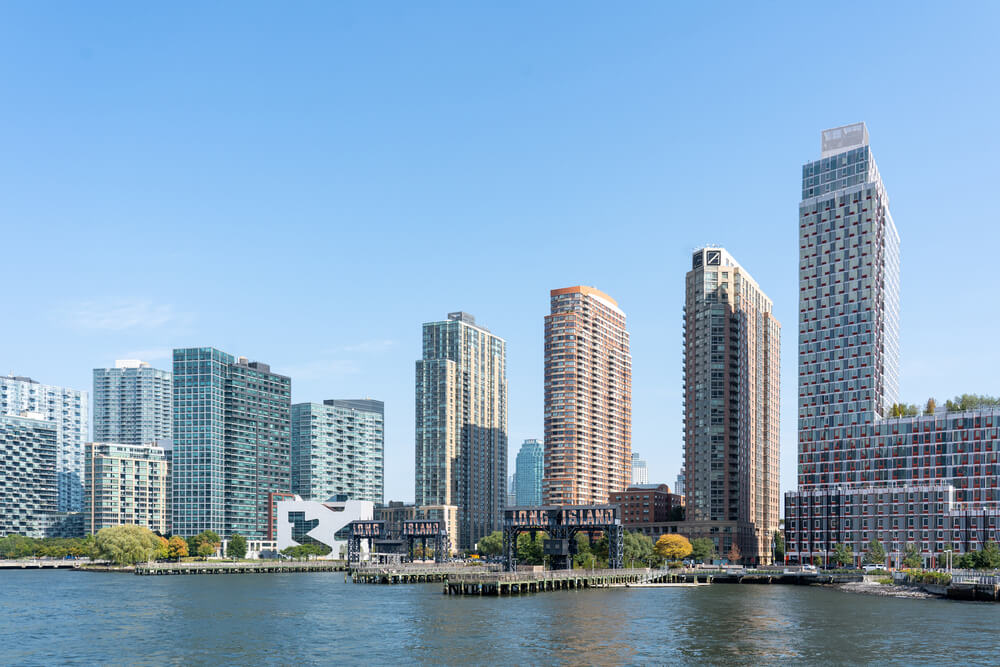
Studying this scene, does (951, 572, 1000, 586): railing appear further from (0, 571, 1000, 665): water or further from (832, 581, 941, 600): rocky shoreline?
(0, 571, 1000, 665): water

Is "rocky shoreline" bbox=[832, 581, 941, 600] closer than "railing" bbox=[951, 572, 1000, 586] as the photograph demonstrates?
No

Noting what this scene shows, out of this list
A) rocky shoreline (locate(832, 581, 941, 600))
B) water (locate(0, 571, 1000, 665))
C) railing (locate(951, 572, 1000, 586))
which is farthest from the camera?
rocky shoreline (locate(832, 581, 941, 600))

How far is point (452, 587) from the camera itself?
7096 inches

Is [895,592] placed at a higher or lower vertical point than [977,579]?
lower

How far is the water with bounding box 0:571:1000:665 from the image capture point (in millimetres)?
101500

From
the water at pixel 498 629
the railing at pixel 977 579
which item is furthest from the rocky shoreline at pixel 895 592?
the water at pixel 498 629

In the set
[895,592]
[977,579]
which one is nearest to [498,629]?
[895,592]

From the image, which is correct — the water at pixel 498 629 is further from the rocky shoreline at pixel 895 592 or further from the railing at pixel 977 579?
the railing at pixel 977 579

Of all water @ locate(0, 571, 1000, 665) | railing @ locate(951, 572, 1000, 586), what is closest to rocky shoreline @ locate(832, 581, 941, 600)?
railing @ locate(951, 572, 1000, 586)

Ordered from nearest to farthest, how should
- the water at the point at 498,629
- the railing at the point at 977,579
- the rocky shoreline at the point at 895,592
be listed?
1. the water at the point at 498,629
2. the railing at the point at 977,579
3. the rocky shoreline at the point at 895,592

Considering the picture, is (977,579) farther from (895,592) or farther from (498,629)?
(498,629)

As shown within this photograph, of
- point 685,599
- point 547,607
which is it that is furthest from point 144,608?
point 685,599

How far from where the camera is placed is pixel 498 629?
12156cm

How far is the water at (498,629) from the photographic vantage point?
3996 inches
